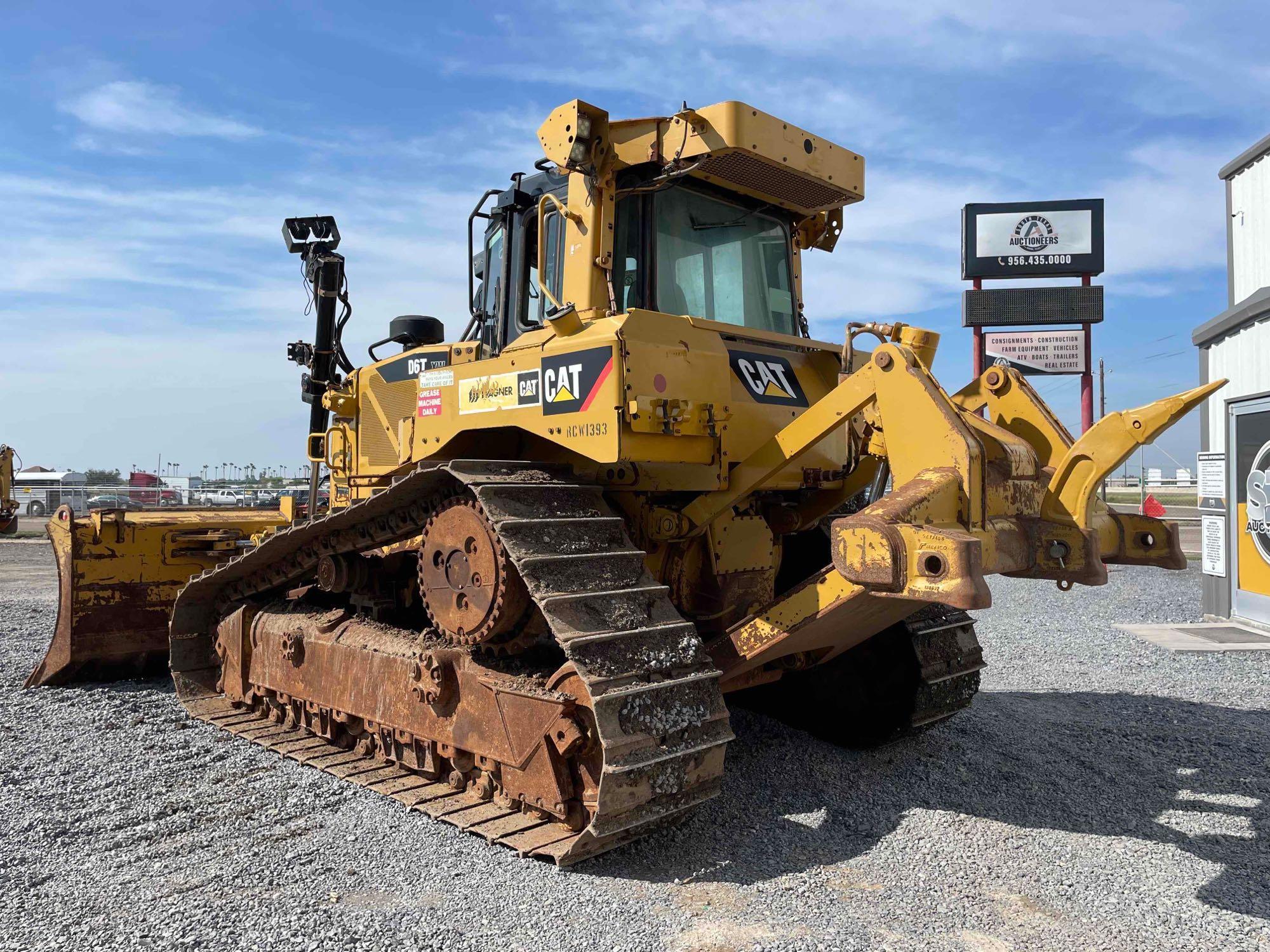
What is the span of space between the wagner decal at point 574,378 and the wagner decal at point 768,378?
754 millimetres

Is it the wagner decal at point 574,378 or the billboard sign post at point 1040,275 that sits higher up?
the billboard sign post at point 1040,275

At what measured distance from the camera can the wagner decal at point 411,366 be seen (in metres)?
5.66

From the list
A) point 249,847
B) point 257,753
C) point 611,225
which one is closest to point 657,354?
point 611,225

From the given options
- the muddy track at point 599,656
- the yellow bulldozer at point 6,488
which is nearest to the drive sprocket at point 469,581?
the muddy track at point 599,656

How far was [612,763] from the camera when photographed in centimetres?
369

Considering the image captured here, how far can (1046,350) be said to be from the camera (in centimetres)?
2014

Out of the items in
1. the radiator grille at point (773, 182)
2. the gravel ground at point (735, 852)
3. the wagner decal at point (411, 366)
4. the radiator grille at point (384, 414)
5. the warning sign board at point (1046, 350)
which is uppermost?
the warning sign board at point (1046, 350)

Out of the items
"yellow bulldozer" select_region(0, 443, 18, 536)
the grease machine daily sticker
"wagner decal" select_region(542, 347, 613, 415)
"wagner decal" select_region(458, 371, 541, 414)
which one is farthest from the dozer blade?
"yellow bulldozer" select_region(0, 443, 18, 536)

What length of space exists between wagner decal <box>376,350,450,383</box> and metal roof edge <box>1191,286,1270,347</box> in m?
9.50

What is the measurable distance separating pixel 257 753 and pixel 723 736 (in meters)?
3.27

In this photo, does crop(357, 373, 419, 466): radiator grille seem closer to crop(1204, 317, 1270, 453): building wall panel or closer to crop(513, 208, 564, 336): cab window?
crop(513, 208, 564, 336): cab window

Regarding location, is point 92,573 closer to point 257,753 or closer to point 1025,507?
point 257,753

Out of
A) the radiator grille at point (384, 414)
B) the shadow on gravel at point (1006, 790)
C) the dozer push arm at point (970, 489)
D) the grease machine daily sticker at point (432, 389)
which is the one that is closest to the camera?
the dozer push arm at point (970, 489)

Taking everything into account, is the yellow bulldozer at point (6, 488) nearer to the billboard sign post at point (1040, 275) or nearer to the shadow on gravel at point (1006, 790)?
the shadow on gravel at point (1006, 790)
